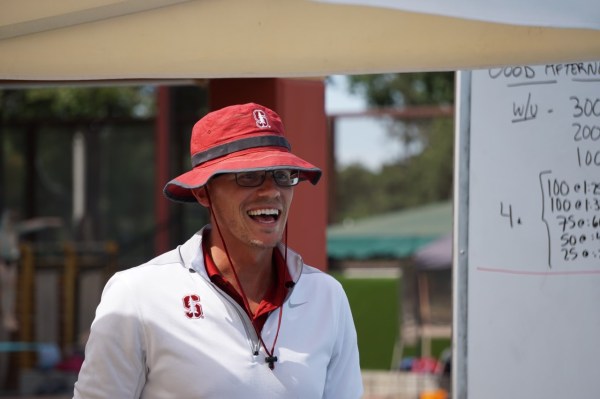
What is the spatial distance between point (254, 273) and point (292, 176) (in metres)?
0.27

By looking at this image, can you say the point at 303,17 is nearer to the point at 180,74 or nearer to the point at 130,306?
the point at 180,74

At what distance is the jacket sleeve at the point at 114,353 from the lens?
2650 millimetres

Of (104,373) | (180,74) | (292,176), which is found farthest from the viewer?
(180,74)

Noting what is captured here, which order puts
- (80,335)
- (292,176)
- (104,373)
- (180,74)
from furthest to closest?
(80,335) < (180,74) < (292,176) < (104,373)

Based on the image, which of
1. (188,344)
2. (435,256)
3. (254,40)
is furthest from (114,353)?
(435,256)

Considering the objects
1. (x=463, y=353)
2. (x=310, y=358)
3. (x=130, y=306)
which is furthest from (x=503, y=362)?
(x=130, y=306)

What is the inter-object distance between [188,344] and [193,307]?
0.10 metres

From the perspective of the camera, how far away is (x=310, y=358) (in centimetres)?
278

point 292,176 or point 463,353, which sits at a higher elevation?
point 292,176

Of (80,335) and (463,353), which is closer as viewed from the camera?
(463,353)

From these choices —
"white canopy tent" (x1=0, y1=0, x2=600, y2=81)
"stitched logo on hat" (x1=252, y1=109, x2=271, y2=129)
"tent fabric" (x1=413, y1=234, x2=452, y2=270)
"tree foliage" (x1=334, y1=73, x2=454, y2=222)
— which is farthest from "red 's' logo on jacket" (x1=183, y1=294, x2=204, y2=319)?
"tree foliage" (x1=334, y1=73, x2=454, y2=222)

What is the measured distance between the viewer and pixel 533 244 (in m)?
4.00

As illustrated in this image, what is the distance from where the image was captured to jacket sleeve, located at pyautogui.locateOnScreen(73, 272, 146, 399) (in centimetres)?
265

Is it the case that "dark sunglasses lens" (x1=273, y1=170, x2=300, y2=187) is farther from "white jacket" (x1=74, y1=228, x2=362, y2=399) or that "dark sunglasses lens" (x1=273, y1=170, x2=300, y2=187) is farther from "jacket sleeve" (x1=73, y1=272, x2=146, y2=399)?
"jacket sleeve" (x1=73, y1=272, x2=146, y2=399)
